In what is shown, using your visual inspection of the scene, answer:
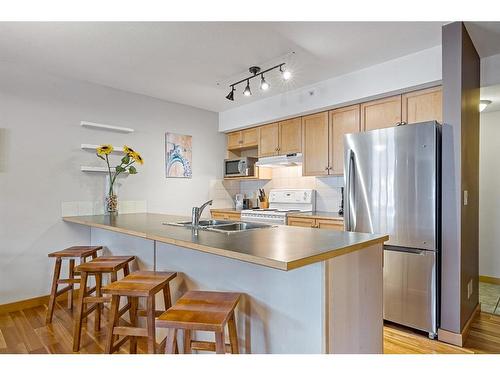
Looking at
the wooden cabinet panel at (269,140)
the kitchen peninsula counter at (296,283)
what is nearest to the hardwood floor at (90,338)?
the kitchen peninsula counter at (296,283)

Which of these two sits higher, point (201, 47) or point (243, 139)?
point (201, 47)

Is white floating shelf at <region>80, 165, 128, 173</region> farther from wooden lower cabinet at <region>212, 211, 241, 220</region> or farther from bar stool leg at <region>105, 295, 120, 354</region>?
bar stool leg at <region>105, 295, 120, 354</region>

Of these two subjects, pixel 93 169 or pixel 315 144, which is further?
pixel 315 144

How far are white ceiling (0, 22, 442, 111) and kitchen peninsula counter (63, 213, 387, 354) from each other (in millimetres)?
1511

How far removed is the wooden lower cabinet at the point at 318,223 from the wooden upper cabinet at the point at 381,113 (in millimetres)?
1036

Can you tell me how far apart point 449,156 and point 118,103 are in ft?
11.3

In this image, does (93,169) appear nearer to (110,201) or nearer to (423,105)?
(110,201)

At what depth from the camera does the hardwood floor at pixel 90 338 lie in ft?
7.06

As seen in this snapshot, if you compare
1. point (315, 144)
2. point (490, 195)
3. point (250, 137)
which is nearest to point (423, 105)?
point (315, 144)

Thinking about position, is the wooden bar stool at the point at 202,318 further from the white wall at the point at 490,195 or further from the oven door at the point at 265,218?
the white wall at the point at 490,195

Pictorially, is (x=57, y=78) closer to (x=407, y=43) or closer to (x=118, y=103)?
(x=118, y=103)

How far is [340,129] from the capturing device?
3422 millimetres

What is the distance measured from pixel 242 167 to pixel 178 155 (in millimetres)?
918
